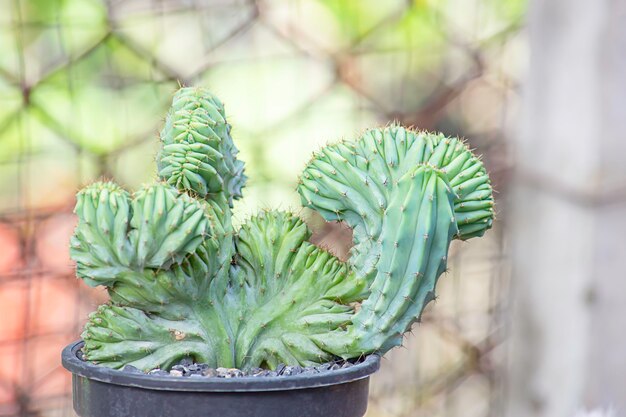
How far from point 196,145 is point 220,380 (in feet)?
0.75

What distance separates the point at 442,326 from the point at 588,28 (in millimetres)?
630

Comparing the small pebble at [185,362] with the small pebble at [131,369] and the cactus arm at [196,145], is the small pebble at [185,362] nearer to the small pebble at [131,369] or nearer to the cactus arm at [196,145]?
the small pebble at [131,369]

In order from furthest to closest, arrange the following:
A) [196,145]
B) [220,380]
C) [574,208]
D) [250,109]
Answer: [574,208]
[250,109]
[196,145]
[220,380]

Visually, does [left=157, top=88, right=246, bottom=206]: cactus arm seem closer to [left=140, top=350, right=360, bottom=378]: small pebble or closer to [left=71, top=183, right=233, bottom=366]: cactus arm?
[left=71, top=183, right=233, bottom=366]: cactus arm

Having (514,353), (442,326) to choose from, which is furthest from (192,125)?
(514,353)

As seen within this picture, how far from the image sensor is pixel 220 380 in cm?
77

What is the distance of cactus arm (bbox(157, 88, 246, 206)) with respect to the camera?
882 mm


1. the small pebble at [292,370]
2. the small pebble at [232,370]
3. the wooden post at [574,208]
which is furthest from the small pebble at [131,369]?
the wooden post at [574,208]

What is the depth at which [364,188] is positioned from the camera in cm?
88

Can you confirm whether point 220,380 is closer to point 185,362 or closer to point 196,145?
point 185,362

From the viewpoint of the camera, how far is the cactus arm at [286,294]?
34.3 inches

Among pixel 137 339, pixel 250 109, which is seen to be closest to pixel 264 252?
pixel 137 339

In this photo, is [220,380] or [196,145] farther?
[196,145]

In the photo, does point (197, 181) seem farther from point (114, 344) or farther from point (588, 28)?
Result: point (588, 28)
